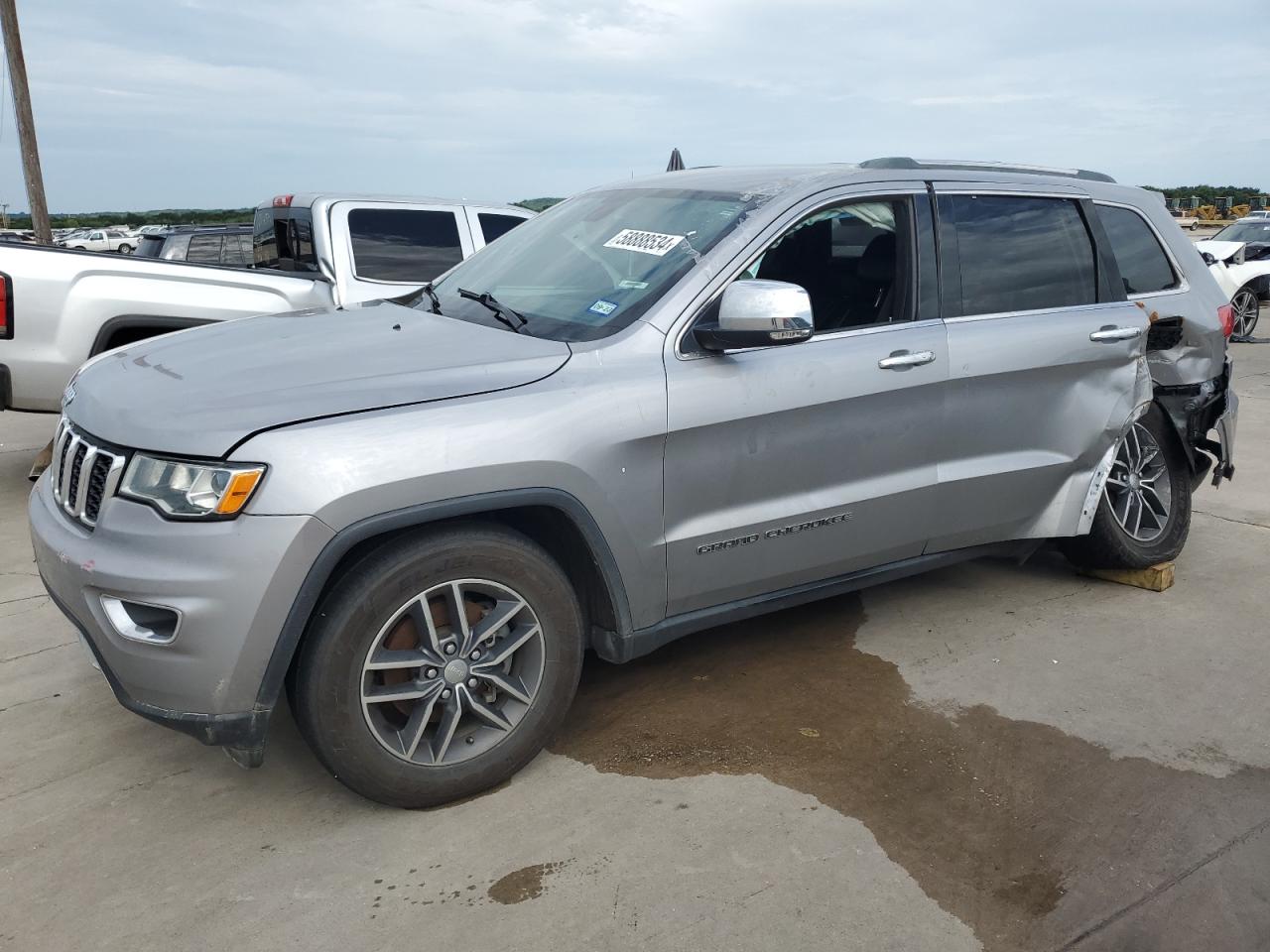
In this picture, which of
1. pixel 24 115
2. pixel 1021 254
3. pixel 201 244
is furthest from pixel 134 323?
pixel 24 115

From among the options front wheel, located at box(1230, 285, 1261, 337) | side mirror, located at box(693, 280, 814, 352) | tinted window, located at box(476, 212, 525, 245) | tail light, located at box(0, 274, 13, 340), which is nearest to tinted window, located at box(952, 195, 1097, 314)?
A: side mirror, located at box(693, 280, 814, 352)

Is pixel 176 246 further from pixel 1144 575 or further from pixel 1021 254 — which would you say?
pixel 1144 575

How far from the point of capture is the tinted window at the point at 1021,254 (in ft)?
13.5

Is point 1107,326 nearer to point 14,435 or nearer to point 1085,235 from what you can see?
point 1085,235

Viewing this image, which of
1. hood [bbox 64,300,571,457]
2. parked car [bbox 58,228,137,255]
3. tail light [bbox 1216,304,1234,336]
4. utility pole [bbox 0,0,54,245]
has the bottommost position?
parked car [bbox 58,228,137,255]

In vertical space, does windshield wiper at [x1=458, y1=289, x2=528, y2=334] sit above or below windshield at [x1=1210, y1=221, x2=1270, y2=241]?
above

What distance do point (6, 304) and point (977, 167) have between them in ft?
17.1

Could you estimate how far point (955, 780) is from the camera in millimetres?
3373

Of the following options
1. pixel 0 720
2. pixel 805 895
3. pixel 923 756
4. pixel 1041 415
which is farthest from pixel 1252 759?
pixel 0 720

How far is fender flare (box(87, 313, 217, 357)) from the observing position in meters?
6.30

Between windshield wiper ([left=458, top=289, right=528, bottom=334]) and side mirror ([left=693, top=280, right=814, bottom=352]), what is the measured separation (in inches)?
27.2

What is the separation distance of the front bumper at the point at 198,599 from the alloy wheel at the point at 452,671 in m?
0.31

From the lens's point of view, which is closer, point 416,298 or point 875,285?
point 875,285

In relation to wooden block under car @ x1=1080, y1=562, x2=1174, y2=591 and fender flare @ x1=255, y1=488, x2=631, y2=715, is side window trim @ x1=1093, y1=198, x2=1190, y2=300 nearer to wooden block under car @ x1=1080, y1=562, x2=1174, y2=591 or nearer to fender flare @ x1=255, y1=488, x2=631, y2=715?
wooden block under car @ x1=1080, y1=562, x2=1174, y2=591
